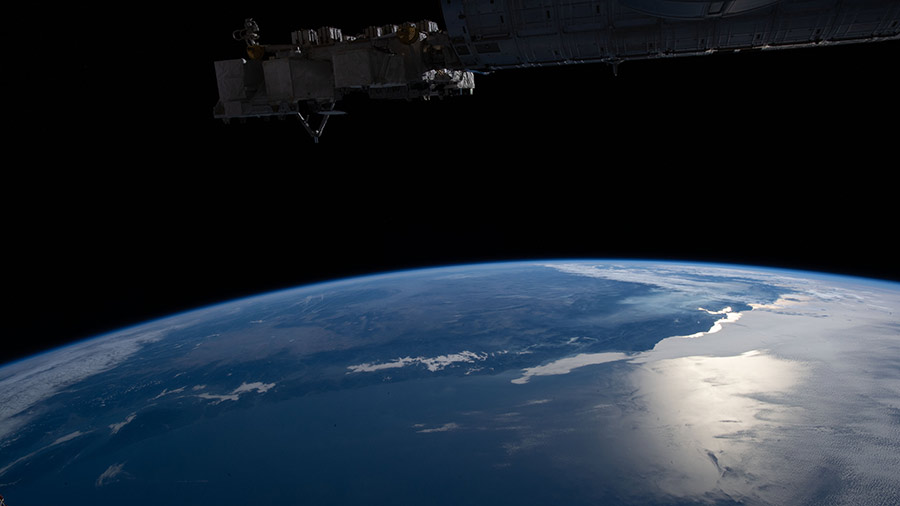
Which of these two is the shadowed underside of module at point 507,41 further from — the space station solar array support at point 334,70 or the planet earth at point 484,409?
the planet earth at point 484,409

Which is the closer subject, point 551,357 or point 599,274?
point 551,357

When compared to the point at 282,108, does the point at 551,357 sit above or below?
below

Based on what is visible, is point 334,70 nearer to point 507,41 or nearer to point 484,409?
point 507,41

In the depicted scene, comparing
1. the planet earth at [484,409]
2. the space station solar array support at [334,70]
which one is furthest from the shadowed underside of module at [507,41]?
the planet earth at [484,409]

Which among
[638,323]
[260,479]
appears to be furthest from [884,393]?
[260,479]

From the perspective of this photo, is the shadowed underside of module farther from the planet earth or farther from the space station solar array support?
the planet earth

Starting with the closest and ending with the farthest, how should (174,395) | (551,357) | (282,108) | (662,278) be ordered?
(282,108) → (174,395) → (551,357) → (662,278)

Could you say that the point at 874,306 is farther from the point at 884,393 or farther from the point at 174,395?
the point at 174,395

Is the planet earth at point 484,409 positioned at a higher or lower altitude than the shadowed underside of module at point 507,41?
lower
